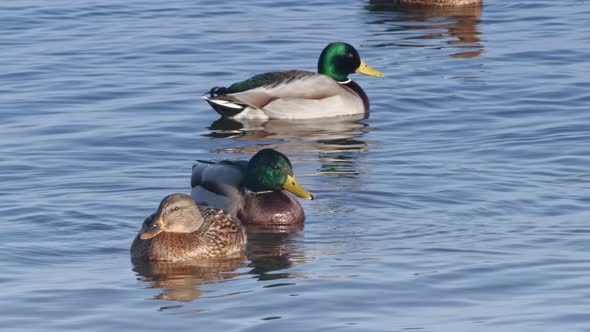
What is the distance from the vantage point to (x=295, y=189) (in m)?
12.8

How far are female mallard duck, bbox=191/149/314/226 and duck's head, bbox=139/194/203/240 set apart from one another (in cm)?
118

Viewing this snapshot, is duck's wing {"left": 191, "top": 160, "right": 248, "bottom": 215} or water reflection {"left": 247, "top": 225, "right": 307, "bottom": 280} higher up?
duck's wing {"left": 191, "top": 160, "right": 248, "bottom": 215}

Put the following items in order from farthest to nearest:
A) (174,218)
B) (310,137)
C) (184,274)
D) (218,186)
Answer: (310,137)
(218,186)
(174,218)
(184,274)

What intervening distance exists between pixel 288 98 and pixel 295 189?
534 cm

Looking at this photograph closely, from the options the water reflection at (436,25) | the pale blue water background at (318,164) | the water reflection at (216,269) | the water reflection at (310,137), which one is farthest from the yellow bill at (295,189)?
the water reflection at (436,25)

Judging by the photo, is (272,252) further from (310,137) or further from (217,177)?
(310,137)

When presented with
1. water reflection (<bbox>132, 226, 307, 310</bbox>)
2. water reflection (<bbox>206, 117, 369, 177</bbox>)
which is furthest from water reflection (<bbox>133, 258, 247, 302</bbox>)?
water reflection (<bbox>206, 117, 369, 177</bbox>)

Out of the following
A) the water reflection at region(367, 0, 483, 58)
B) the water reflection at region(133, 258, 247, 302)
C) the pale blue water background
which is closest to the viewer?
the pale blue water background

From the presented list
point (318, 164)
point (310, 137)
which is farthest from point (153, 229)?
point (310, 137)

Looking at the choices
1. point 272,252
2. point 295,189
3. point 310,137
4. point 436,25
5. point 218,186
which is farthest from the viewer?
point 436,25

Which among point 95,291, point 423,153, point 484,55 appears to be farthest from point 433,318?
point 484,55

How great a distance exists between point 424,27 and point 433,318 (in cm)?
1435

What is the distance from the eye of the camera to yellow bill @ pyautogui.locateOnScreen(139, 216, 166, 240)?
11.3 m

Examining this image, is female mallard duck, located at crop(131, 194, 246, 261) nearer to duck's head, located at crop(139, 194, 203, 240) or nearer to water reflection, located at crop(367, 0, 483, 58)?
duck's head, located at crop(139, 194, 203, 240)
